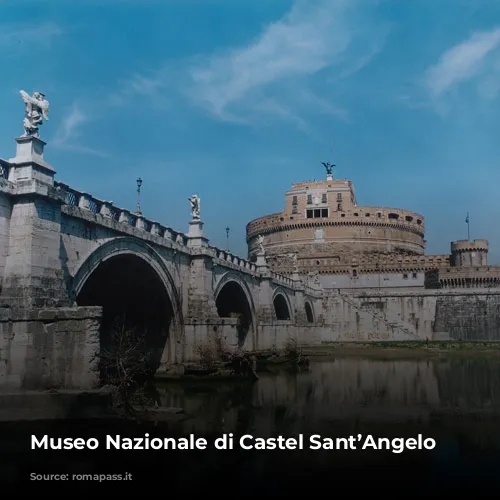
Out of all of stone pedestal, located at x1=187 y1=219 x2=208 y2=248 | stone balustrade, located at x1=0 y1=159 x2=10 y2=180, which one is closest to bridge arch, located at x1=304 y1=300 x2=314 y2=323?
stone pedestal, located at x1=187 y1=219 x2=208 y2=248

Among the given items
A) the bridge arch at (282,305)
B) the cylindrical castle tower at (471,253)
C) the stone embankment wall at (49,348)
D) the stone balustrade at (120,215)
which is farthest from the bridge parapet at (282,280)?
the stone embankment wall at (49,348)

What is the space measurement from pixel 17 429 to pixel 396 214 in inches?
3395

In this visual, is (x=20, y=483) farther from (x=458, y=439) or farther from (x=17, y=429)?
(x=458, y=439)

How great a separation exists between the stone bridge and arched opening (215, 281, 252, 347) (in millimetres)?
170

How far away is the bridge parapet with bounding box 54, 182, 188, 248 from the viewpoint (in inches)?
784

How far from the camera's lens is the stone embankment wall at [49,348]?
1509cm

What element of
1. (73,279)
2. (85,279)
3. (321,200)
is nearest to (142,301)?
(85,279)

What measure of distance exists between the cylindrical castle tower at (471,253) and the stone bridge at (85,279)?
44702mm

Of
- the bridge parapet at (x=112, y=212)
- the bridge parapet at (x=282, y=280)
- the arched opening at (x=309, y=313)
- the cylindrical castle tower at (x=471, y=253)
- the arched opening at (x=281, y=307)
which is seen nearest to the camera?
the bridge parapet at (x=112, y=212)

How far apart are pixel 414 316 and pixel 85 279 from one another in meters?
54.4

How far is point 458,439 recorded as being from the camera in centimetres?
1567

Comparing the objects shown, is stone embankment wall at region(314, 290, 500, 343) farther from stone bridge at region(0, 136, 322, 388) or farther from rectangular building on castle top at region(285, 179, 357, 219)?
stone bridge at region(0, 136, 322, 388)

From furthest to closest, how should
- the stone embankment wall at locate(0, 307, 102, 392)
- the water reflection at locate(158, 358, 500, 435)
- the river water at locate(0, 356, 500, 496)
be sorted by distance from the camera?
the water reflection at locate(158, 358, 500, 435)
the stone embankment wall at locate(0, 307, 102, 392)
the river water at locate(0, 356, 500, 496)

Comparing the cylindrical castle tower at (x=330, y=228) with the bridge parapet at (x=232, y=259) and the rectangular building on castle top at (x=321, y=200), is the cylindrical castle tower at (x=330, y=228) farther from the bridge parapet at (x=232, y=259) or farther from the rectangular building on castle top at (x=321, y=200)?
the bridge parapet at (x=232, y=259)
